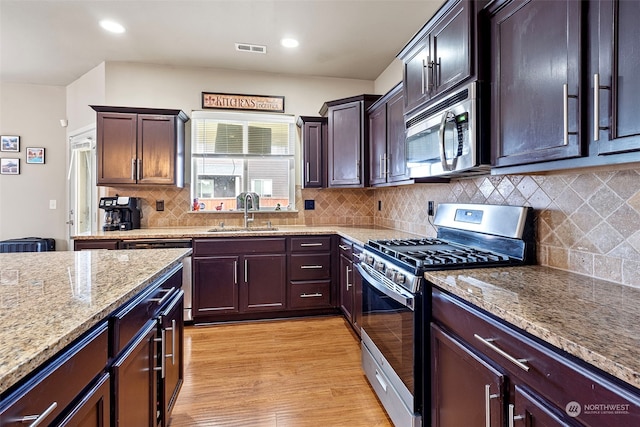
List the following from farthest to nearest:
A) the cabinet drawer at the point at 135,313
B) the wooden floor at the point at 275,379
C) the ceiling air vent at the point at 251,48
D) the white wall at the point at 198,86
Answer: the white wall at the point at 198,86, the ceiling air vent at the point at 251,48, the wooden floor at the point at 275,379, the cabinet drawer at the point at 135,313

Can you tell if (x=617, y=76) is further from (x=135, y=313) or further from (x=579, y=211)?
(x=135, y=313)

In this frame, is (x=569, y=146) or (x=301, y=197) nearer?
(x=569, y=146)

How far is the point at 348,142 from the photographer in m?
3.36

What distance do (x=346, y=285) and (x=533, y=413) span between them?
85.3 inches

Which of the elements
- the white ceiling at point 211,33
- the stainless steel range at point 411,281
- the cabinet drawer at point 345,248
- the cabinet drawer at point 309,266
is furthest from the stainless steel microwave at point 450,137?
the cabinet drawer at point 309,266

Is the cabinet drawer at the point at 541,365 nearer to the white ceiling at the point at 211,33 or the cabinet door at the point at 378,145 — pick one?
the cabinet door at the point at 378,145

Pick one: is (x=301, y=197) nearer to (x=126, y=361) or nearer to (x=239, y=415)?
(x=239, y=415)

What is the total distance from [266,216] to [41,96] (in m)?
3.54

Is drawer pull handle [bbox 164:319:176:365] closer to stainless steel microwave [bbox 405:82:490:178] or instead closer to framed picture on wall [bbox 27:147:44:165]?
stainless steel microwave [bbox 405:82:490:178]

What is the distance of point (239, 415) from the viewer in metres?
1.80

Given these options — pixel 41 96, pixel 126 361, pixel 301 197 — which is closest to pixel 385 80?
pixel 301 197

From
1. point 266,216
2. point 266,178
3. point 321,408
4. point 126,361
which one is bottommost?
point 321,408

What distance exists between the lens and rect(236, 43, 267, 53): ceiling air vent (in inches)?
123

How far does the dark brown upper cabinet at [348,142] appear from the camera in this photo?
3.26m
